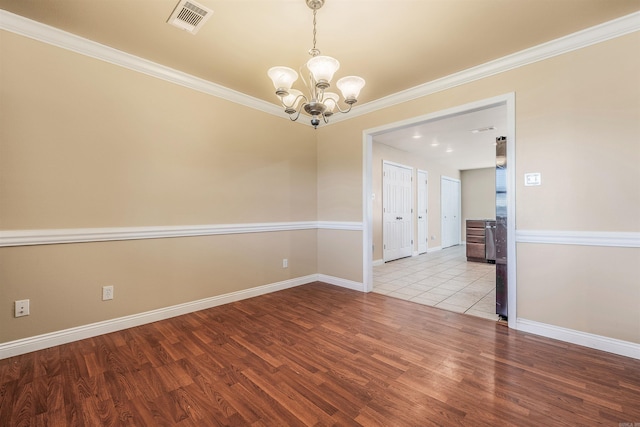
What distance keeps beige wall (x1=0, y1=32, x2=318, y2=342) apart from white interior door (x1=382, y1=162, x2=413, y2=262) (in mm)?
2990

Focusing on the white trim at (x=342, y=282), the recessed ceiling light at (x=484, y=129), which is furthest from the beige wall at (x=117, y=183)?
the recessed ceiling light at (x=484, y=129)

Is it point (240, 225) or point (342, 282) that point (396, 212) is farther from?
point (240, 225)

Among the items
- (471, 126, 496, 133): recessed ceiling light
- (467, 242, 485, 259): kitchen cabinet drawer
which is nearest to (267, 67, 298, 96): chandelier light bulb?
(471, 126, 496, 133): recessed ceiling light

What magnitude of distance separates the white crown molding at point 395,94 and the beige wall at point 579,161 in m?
0.07

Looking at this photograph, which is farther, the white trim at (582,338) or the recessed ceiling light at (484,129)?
the recessed ceiling light at (484,129)

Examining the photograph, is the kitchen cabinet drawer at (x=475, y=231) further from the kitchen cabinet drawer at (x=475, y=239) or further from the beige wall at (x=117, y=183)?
the beige wall at (x=117, y=183)

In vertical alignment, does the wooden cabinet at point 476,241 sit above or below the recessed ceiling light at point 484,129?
below

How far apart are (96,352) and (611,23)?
4.81m

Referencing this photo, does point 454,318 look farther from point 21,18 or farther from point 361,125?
point 21,18

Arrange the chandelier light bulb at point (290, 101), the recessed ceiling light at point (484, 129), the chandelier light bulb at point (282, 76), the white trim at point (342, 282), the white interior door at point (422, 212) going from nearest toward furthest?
1. the chandelier light bulb at point (282, 76)
2. the chandelier light bulb at point (290, 101)
3. the white trim at point (342, 282)
4. the recessed ceiling light at point (484, 129)
5. the white interior door at point (422, 212)

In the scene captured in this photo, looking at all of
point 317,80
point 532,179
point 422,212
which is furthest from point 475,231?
point 317,80

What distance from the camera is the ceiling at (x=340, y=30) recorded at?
6.25ft

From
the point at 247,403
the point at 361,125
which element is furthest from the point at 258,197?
the point at 247,403

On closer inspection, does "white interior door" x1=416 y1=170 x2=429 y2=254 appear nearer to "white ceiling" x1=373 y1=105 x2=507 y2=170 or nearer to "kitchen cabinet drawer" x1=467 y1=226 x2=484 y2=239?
"white ceiling" x1=373 y1=105 x2=507 y2=170
